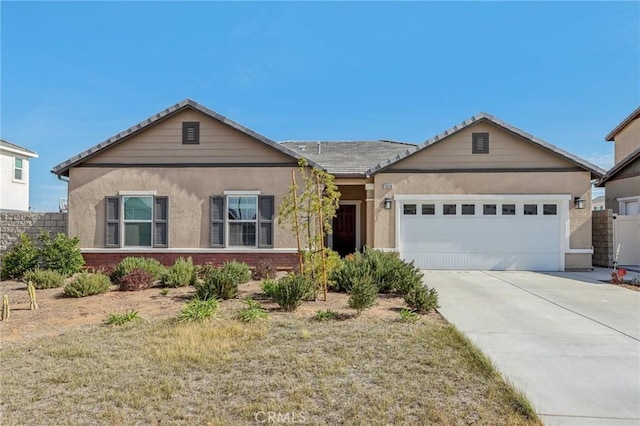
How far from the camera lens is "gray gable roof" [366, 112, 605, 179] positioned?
12203 mm

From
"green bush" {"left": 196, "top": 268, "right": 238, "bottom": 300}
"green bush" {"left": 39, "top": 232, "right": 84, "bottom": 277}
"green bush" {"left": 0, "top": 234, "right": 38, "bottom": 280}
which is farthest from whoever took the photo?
"green bush" {"left": 39, "top": 232, "right": 84, "bottom": 277}

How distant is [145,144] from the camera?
12.5m

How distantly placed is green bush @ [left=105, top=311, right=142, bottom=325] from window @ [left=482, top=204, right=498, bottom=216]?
11098 millimetres

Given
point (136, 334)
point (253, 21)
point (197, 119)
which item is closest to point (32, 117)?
point (197, 119)

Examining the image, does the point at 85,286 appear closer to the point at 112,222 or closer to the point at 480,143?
the point at 112,222

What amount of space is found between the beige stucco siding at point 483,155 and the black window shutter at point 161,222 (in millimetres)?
7836

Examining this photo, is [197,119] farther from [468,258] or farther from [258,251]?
[468,258]

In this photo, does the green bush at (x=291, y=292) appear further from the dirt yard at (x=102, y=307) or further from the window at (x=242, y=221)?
the window at (x=242, y=221)

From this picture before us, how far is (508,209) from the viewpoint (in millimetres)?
12633

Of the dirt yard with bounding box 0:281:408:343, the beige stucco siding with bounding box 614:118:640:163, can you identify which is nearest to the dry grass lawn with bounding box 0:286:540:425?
the dirt yard with bounding box 0:281:408:343

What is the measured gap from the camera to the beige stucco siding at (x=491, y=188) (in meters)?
12.4

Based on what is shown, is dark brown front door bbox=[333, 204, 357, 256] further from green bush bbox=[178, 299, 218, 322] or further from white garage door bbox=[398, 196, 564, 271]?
green bush bbox=[178, 299, 218, 322]

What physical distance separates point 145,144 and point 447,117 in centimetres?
1278

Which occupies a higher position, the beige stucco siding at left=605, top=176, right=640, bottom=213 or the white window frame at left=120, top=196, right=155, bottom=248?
the beige stucco siding at left=605, top=176, right=640, bottom=213
